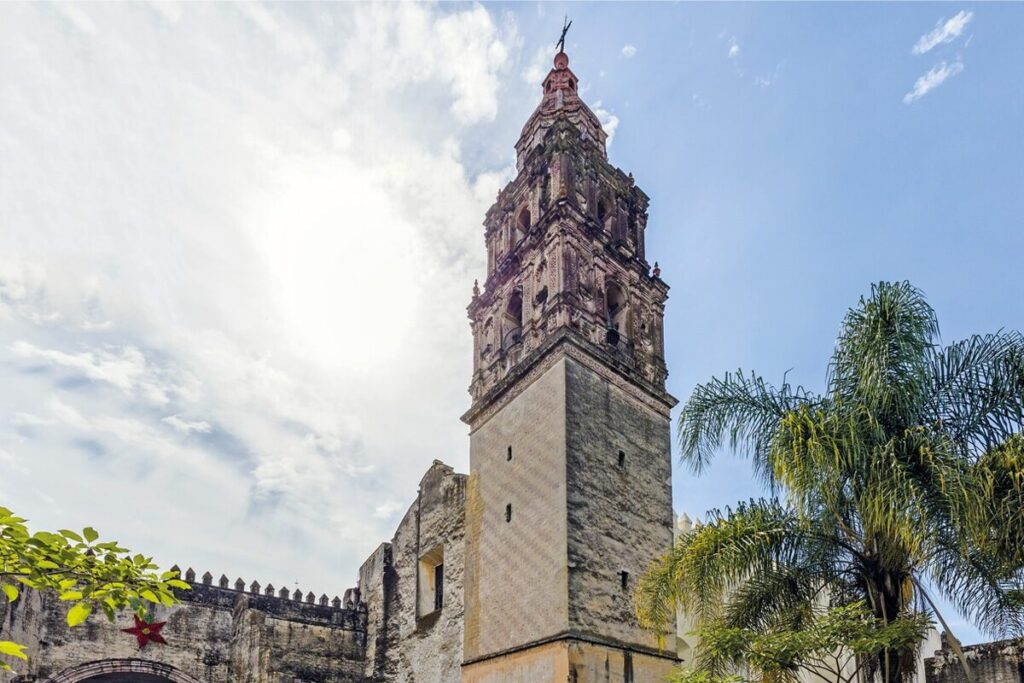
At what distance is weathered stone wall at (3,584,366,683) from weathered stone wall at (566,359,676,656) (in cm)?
748

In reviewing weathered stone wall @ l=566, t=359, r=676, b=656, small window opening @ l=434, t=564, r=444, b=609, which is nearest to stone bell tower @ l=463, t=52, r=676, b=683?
weathered stone wall @ l=566, t=359, r=676, b=656

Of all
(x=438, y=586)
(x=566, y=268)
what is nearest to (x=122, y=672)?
(x=438, y=586)

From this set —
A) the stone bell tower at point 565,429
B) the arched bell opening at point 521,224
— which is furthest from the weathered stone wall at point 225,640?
the arched bell opening at point 521,224

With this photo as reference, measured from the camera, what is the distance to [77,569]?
3705 mm

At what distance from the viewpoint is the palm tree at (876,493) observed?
6820mm

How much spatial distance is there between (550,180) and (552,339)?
13.8ft

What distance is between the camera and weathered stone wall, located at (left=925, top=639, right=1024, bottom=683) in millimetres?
12961

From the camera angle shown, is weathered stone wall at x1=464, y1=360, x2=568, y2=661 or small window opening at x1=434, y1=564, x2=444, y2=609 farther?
small window opening at x1=434, y1=564, x2=444, y2=609

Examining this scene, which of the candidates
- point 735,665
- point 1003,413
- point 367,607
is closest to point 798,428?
point 1003,413

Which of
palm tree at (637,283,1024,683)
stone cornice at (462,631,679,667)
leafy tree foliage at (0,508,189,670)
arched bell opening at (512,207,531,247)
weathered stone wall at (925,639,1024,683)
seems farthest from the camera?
arched bell opening at (512,207,531,247)

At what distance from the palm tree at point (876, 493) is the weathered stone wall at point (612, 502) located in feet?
13.9

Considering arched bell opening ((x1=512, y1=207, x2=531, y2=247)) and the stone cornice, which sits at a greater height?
arched bell opening ((x1=512, y1=207, x2=531, y2=247))

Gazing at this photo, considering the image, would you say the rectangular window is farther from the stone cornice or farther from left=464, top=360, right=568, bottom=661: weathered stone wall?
the stone cornice

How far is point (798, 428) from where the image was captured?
24.4 ft
